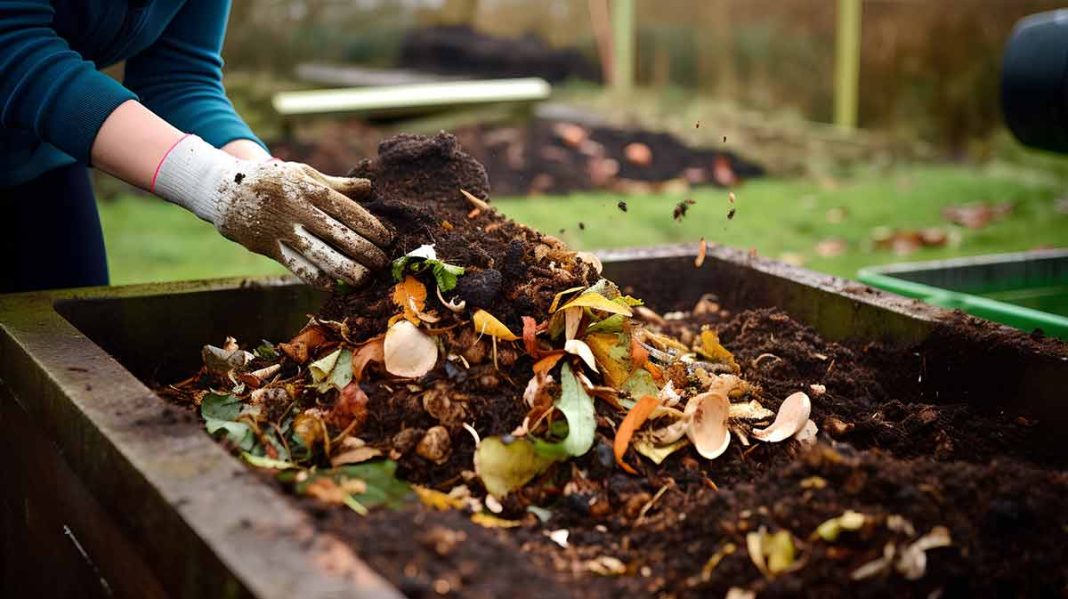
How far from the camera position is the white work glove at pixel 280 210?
1.72 meters

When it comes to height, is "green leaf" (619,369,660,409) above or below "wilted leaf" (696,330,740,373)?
above

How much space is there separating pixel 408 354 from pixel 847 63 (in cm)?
696

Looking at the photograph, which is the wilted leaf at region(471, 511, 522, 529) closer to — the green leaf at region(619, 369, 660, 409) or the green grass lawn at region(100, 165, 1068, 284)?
the green leaf at region(619, 369, 660, 409)

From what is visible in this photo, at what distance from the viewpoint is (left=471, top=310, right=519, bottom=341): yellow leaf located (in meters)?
1.60

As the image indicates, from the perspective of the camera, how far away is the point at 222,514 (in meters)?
1.11

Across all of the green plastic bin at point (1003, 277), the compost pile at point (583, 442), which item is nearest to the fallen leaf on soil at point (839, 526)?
the compost pile at point (583, 442)

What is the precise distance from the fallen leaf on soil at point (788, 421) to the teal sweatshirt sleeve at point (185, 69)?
4.56 feet

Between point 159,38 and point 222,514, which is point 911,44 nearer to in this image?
point 159,38

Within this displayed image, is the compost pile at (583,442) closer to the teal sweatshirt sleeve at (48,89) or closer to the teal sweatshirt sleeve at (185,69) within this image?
the teal sweatshirt sleeve at (48,89)

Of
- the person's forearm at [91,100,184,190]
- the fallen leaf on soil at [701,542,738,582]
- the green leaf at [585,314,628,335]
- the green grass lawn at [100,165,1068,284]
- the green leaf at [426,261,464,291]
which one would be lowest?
the green grass lawn at [100,165,1068,284]

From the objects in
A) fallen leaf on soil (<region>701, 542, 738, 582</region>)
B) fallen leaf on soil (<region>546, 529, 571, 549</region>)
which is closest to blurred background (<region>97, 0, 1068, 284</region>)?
fallen leaf on soil (<region>546, 529, 571, 549</region>)

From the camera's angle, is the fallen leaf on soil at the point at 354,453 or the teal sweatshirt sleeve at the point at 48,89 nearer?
the fallen leaf on soil at the point at 354,453

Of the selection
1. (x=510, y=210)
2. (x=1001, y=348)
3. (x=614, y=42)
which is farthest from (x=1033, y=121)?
(x=614, y=42)

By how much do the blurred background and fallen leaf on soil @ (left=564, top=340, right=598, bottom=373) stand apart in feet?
10.3
